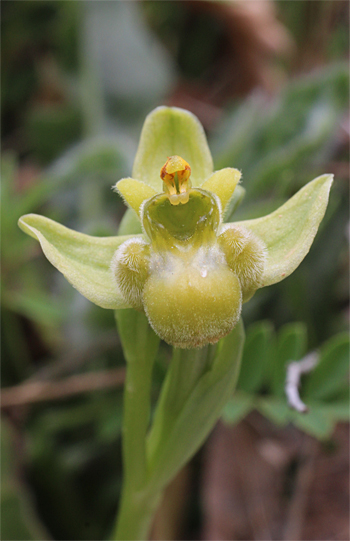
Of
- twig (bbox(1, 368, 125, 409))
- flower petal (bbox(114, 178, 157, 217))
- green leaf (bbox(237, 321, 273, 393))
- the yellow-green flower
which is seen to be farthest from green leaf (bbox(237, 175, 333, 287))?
twig (bbox(1, 368, 125, 409))

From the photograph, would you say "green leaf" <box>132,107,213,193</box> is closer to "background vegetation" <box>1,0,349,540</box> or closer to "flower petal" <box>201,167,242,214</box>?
"flower petal" <box>201,167,242,214</box>

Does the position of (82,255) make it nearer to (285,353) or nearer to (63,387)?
(285,353)

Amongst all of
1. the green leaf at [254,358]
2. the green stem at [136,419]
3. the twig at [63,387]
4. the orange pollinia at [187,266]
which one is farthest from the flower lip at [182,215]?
the twig at [63,387]

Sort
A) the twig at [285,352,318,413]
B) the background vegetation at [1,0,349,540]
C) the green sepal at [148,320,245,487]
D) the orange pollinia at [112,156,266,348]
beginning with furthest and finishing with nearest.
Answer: the background vegetation at [1,0,349,540], the twig at [285,352,318,413], the green sepal at [148,320,245,487], the orange pollinia at [112,156,266,348]

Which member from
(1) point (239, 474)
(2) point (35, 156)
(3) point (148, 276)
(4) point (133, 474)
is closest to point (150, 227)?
(3) point (148, 276)

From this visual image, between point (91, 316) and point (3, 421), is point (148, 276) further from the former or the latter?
point (3, 421)

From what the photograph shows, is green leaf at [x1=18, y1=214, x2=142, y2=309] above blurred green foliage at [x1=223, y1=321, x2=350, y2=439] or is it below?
above

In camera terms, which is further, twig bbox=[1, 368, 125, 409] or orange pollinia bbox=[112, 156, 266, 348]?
twig bbox=[1, 368, 125, 409]
